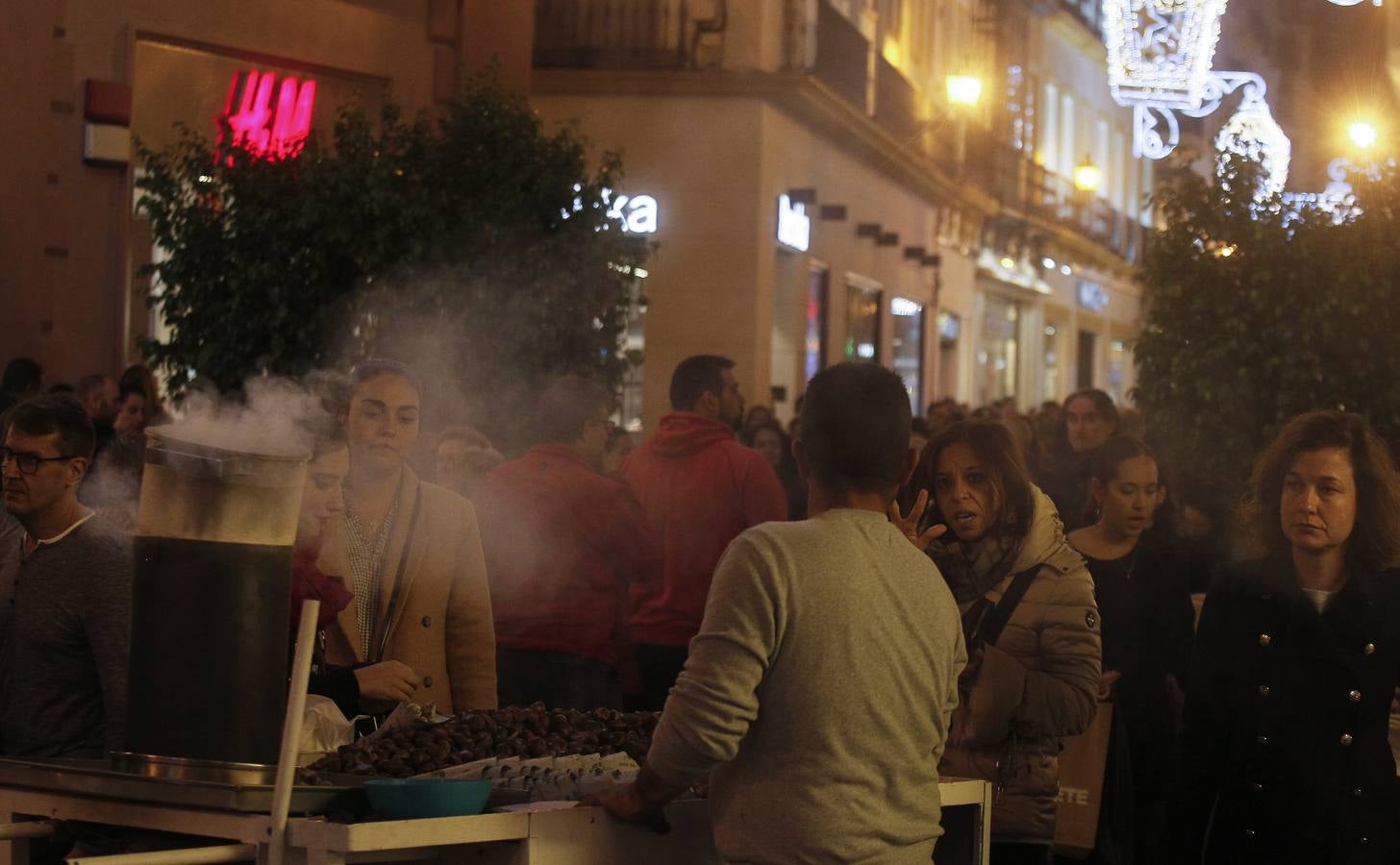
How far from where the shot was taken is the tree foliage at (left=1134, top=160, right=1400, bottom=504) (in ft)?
37.0

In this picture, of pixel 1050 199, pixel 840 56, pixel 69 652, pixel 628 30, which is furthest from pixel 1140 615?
pixel 1050 199

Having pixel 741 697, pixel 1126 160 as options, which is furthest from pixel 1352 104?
pixel 1126 160

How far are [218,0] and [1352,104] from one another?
933 cm

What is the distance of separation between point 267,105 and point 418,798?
38.5ft

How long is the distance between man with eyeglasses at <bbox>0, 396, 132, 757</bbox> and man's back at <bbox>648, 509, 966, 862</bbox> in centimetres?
185

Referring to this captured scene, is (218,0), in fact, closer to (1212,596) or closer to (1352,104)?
(1352,104)

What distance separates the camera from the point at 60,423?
17.6ft

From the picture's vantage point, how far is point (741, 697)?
12.0 feet

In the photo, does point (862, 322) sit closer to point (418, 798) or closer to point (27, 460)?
point (27, 460)

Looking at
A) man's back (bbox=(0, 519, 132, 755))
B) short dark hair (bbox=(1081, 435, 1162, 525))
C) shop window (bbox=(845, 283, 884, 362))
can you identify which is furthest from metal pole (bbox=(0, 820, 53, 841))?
shop window (bbox=(845, 283, 884, 362))

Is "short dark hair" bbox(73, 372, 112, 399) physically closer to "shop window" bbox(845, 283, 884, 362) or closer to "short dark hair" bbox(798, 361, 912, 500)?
"short dark hair" bbox(798, 361, 912, 500)

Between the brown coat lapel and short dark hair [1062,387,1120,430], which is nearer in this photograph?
the brown coat lapel

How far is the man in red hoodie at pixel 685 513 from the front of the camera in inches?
313

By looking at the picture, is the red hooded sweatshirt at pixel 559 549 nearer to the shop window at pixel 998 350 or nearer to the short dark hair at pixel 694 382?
the short dark hair at pixel 694 382
